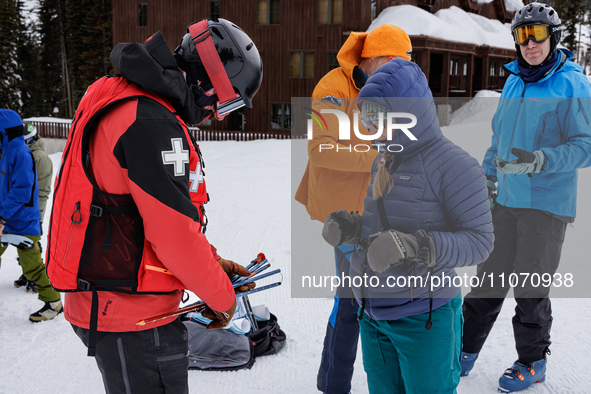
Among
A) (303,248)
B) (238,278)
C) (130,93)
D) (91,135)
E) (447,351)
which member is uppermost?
(130,93)

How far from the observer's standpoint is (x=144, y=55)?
1.70 m

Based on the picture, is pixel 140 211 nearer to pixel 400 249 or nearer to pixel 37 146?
pixel 400 249

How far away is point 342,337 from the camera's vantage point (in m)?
2.80

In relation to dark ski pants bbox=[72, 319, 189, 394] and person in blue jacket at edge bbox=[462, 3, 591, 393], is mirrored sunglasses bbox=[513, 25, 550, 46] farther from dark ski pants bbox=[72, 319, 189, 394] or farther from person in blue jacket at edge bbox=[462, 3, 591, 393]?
dark ski pants bbox=[72, 319, 189, 394]

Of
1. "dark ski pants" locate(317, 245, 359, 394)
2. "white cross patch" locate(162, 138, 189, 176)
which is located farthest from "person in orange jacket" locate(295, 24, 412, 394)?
"white cross patch" locate(162, 138, 189, 176)

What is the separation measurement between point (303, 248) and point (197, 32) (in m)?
4.60

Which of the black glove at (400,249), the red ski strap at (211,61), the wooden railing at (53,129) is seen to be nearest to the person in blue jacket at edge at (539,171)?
the black glove at (400,249)

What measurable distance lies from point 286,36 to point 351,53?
22299 mm

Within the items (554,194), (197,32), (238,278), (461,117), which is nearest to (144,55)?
(197,32)

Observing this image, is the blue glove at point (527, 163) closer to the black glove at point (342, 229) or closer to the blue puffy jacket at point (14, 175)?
the black glove at point (342, 229)

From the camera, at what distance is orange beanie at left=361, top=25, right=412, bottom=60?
2707 millimetres

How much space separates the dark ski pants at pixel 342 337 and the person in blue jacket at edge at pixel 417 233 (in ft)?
1.89

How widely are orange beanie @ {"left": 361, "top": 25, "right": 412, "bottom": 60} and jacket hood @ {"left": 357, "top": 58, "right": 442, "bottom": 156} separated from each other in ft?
2.34

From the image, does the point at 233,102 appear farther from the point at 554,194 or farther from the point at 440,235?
the point at 554,194
